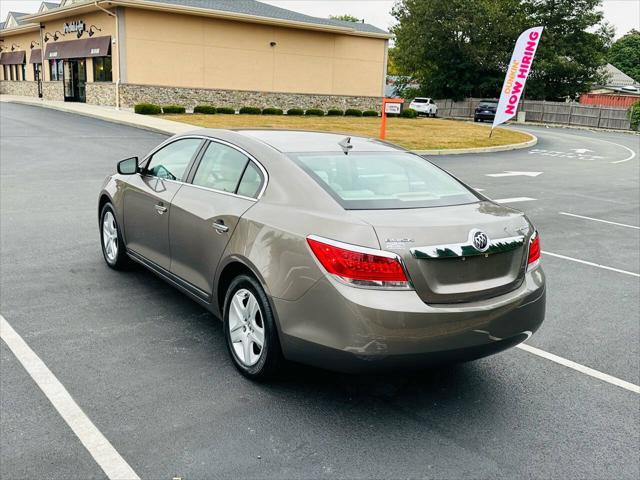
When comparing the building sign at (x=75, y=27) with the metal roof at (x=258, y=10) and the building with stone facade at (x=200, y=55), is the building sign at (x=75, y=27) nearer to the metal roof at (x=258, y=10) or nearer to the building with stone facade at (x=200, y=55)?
the building with stone facade at (x=200, y=55)

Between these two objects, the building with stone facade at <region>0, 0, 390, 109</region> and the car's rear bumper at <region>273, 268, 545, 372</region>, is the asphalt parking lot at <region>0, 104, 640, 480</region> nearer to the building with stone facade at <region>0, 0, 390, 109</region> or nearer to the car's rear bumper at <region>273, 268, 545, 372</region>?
the car's rear bumper at <region>273, 268, 545, 372</region>

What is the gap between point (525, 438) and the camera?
3.62 meters

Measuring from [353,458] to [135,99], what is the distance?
32.4 m

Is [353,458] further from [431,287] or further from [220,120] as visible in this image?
[220,120]

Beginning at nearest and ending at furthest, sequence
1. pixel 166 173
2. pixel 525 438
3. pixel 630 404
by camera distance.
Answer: pixel 525 438, pixel 630 404, pixel 166 173

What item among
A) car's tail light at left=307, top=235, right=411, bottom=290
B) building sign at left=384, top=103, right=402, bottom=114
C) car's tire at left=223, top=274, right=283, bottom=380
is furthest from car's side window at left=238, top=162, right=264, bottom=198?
building sign at left=384, top=103, right=402, bottom=114

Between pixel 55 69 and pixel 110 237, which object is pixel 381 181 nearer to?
pixel 110 237

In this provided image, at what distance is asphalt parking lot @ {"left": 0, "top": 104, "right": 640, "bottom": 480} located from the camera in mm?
3297

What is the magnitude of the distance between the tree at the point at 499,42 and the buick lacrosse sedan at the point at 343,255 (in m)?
52.8

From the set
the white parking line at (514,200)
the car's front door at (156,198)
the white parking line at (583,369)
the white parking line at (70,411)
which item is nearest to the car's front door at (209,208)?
the car's front door at (156,198)

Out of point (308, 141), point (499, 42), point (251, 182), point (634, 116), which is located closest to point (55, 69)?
point (499, 42)

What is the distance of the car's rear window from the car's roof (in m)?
0.10

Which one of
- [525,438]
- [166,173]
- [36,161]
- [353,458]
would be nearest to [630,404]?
[525,438]

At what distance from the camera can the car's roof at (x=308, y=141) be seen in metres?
4.55
